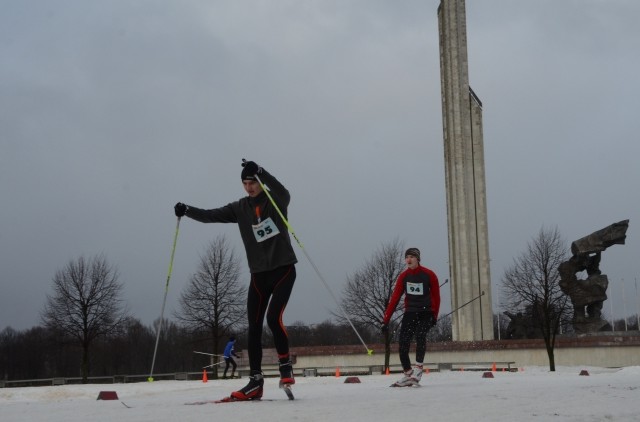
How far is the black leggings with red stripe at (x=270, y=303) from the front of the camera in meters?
6.70

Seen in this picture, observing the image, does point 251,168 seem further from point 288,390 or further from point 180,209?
point 288,390

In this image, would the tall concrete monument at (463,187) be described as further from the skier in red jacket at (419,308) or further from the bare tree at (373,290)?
the skier in red jacket at (419,308)

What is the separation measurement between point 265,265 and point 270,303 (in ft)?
1.16

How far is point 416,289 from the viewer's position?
32.9ft

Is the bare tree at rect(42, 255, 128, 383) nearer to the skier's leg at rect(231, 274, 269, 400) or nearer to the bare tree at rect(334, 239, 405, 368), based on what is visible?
the bare tree at rect(334, 239, 405, 368)

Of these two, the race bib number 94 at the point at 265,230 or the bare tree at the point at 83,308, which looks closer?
the race bib number 94 at the point at 265,230

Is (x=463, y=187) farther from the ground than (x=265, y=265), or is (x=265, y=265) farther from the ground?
(x=463, y=187)

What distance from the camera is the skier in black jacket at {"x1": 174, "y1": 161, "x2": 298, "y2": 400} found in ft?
21.9

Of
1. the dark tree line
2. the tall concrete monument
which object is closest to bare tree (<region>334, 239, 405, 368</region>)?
the tall concrete monument

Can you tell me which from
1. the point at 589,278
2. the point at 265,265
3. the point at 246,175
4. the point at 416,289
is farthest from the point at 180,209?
the point at 589,278

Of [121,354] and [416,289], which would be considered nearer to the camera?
[416,289]

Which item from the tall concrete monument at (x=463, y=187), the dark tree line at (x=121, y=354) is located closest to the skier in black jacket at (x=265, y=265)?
the tall concrete monument at (x=463, y=187)

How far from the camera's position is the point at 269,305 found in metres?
6.77

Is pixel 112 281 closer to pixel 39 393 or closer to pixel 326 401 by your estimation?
pixel 39 393
